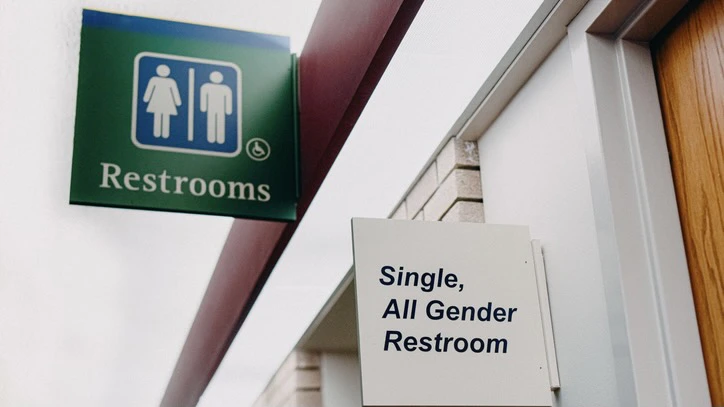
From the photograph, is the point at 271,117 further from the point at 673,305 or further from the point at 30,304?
the point at 30,304

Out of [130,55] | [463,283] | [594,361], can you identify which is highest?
[130,55]

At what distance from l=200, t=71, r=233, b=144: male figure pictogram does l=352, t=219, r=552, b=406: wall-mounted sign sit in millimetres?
726

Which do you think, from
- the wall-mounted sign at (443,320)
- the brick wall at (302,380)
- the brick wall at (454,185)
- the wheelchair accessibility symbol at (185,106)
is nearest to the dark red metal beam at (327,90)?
the wheelchair accessibility symbol at (185,106)

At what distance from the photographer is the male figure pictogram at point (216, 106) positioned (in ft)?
8.27

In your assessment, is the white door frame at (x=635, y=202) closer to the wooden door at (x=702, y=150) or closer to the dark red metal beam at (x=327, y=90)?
the wooden door at (x=702, y=150)

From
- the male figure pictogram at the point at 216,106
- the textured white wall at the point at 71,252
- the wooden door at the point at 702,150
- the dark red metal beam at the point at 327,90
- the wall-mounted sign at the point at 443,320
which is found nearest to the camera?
the wooden door at the point at 702,150

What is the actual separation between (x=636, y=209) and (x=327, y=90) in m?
0.98

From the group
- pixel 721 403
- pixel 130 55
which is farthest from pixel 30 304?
pixel 721 403

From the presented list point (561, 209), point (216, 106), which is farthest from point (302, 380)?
point (561, 209)

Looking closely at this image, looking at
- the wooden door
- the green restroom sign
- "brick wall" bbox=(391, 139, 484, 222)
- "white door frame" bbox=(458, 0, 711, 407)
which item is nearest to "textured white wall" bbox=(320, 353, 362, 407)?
"brick wall" bbox=(391, 139, 484, 222)

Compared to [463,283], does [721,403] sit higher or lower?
lower

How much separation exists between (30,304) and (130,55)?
2613mm

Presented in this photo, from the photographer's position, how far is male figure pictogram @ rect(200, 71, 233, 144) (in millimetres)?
2521

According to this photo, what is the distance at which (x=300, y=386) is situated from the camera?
4.46 metres
